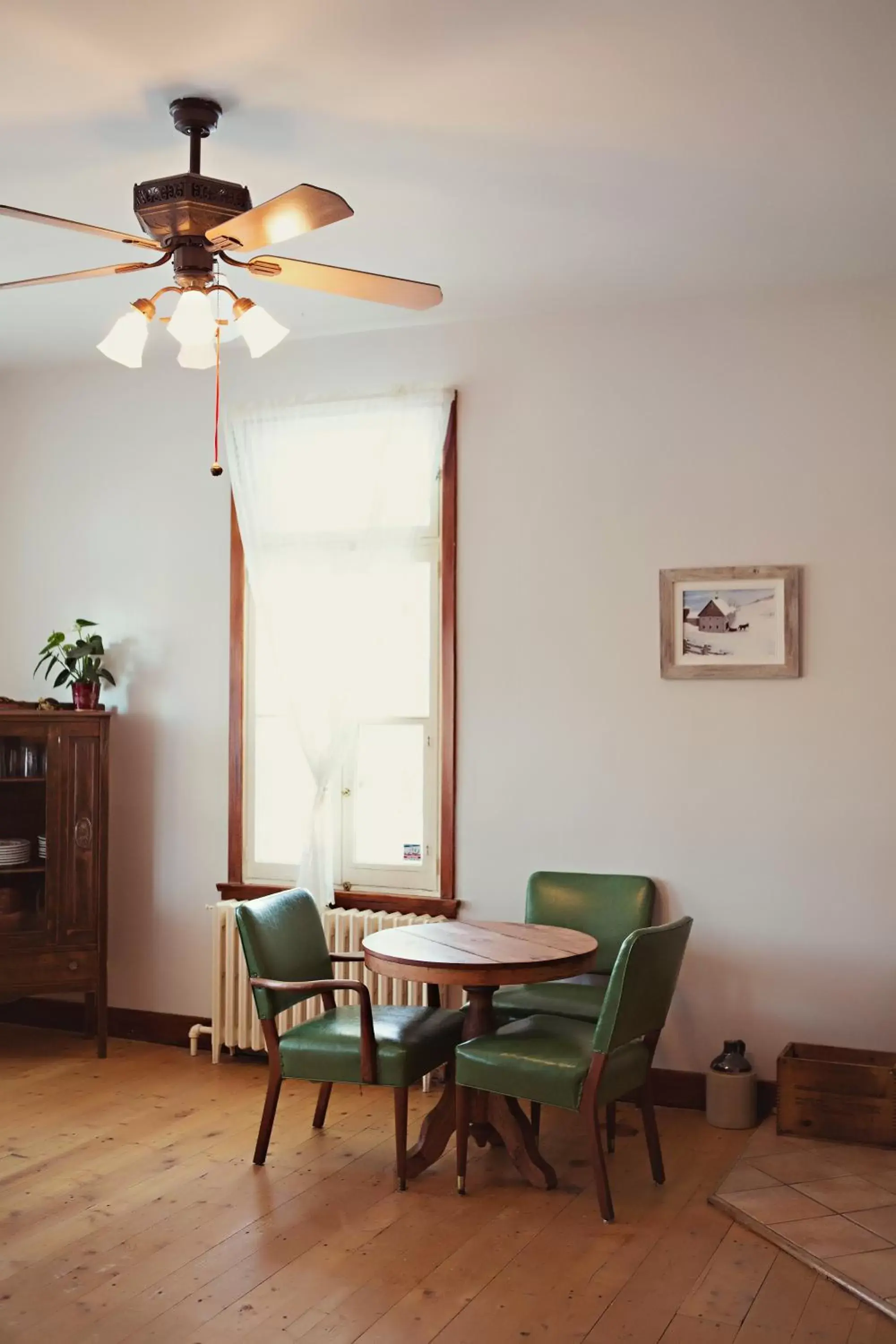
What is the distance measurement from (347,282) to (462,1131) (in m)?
2.38

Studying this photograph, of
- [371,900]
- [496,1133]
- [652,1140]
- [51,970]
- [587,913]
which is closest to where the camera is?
[652,1140]

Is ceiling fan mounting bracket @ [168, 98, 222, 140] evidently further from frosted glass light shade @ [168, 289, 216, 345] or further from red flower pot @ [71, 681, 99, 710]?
red flower pot @ [71, 681, 99, 710]

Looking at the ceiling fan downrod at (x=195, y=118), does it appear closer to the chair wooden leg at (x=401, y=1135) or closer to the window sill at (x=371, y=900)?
the chair wooden leg at (x=401, y=1135)

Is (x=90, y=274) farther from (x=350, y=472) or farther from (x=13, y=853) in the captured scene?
(x=13, y=853)

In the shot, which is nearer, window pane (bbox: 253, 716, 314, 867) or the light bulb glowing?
the light bulb glowing

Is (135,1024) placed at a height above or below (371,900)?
below

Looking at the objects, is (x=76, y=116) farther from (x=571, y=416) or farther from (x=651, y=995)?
(x=651, y=995)

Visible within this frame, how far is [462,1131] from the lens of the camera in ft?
11.8

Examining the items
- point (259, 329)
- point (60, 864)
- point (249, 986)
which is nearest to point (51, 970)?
point (60, 864)

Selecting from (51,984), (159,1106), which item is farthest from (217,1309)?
(51,984)

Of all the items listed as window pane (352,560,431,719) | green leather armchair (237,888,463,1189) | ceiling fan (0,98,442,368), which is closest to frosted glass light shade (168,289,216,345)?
ceiling fan (0,98,442,368)

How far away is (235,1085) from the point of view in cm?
466

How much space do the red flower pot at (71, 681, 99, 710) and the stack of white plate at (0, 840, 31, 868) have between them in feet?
2.00

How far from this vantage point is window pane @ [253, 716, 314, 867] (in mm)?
5074
